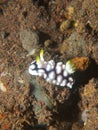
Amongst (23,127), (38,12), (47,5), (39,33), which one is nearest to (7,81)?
A: (23,127)

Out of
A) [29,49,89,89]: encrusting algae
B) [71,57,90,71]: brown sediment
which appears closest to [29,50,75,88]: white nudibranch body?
[29,49,89,89]: encrusting algae

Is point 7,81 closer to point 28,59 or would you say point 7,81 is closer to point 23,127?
point 28,59

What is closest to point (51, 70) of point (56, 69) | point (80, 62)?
point (56, 69)

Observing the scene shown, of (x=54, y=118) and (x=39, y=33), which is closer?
(x=54, y=118)

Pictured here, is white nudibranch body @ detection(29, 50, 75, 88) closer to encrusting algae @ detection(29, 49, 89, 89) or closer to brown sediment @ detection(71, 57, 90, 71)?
encrusting algae @ detection(29, 49, 89, 89)

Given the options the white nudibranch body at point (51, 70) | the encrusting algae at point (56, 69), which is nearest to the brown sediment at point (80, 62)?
the encrusting algae at point (56, 69)

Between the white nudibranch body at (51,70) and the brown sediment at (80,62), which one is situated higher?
the brown sediment at (80,62)

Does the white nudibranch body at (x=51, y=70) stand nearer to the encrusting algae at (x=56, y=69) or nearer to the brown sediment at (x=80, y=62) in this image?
the encrusting algae at (x=56, y=69)

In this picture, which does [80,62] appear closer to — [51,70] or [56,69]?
[56,69]
